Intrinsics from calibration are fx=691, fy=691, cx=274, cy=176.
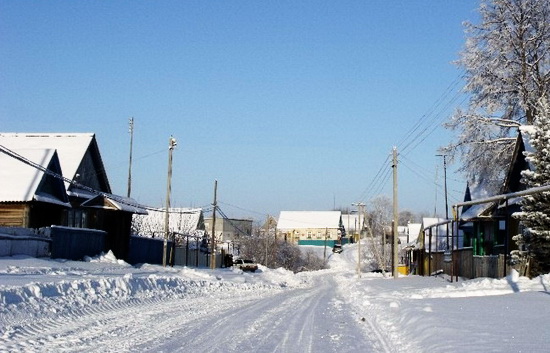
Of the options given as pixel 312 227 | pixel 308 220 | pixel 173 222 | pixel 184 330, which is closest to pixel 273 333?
pixel 184 330

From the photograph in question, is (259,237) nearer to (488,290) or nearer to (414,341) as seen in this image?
(488,290)

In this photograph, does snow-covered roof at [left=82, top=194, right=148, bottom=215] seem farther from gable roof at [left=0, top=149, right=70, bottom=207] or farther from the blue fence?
gable roof at [left=0, top=149, right=70, bottom=207]

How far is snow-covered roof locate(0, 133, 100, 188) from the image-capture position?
141 feet

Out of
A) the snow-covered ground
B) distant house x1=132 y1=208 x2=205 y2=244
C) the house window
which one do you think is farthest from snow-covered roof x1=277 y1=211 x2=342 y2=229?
the snow-covered ground

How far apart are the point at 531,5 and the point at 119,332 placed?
92.2 feet

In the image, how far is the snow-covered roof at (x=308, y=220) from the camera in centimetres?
14388

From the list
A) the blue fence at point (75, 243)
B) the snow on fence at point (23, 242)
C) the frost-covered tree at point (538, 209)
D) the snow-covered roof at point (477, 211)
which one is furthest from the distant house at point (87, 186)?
the frost-covered tree at point (538, 209)

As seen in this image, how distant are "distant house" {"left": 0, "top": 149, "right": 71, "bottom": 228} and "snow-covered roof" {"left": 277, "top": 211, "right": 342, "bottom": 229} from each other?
108 metres

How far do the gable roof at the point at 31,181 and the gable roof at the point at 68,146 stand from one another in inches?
188

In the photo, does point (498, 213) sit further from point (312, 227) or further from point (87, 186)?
point (312, 227)

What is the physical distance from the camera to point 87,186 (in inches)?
1743

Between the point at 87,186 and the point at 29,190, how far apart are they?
917cm

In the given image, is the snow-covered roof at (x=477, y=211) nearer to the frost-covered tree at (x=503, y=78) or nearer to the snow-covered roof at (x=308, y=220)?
the frost-covered tree at (x=503, y=78)

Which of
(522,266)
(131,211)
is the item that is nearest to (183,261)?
(131,211)
